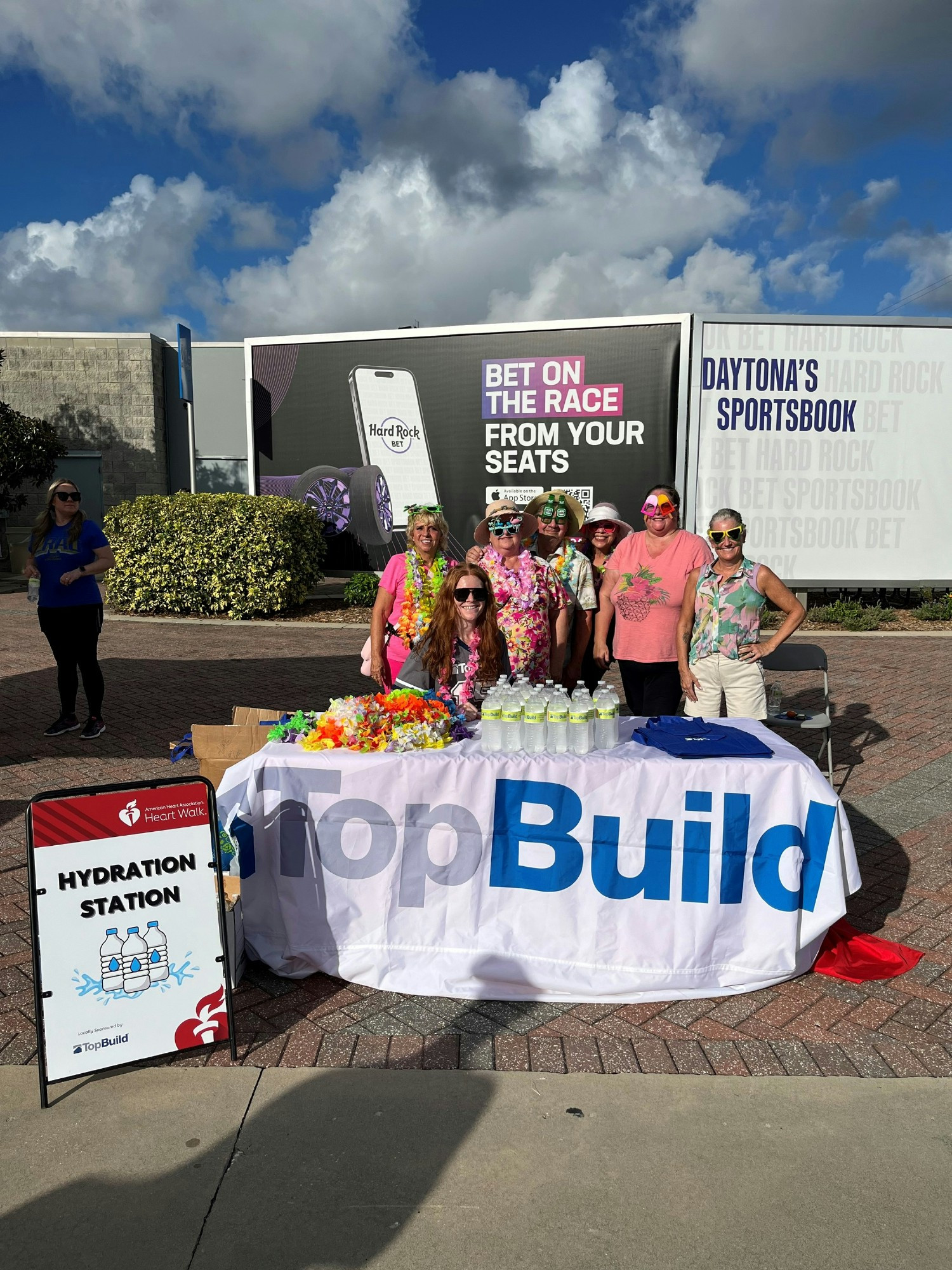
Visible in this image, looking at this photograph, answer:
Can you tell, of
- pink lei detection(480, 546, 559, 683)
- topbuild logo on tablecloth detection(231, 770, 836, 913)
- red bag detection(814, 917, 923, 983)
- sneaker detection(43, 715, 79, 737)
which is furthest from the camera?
sneaker detection(43, 715, 79, 737)

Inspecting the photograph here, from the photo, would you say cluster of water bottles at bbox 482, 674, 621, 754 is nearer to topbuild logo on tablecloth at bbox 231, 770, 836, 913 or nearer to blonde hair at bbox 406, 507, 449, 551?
topbuild logo on tablecloth at bbox 231, 770, 836, 913

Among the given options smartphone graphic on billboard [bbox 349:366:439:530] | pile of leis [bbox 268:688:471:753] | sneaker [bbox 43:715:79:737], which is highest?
smartphone graphic on billboard [bbox 349:366:439:530]

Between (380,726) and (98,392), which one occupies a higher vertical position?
(98,392)

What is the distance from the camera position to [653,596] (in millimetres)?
5086

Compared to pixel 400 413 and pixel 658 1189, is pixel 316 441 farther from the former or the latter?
pixel 658 1189

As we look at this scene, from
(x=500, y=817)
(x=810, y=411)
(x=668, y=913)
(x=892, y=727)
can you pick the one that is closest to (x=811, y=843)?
(x=668, y=913)

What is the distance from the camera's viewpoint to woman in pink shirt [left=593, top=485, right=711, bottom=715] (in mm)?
5066

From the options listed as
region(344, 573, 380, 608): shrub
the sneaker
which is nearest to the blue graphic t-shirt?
the sneaker

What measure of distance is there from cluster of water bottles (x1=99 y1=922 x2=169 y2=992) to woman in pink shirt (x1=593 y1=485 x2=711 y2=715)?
310 cm

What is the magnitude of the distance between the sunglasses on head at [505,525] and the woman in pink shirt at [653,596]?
2.64 ft

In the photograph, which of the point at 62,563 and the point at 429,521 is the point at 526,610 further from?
the point at 62,563

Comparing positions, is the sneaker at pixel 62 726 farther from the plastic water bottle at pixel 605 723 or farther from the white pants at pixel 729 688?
the plastic water bottle at pixel 605 723

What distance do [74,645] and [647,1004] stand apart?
5261 millimetres

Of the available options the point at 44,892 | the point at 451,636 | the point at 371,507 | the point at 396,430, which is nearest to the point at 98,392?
the point at 371,507
